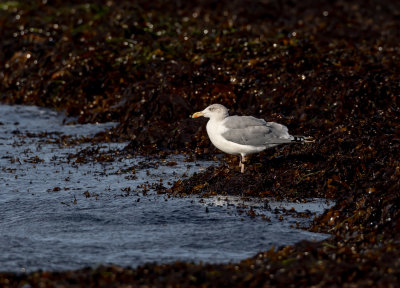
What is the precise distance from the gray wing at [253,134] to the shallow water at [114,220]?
105 centimetres

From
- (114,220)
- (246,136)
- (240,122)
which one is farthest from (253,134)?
(114,220)

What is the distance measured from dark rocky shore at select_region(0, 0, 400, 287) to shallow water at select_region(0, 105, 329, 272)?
52 cm

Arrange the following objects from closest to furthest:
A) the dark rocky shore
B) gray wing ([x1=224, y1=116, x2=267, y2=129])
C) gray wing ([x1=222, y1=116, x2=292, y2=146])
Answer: the dark rocky shore
gray wing ([x1=222, y1=116, x2=292, y2=146])
gray wing ([x1=224, y1=116, x2=267, y2=129])

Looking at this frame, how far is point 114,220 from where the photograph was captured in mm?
7277

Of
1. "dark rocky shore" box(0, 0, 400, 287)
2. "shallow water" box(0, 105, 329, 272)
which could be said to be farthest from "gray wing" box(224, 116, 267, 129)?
"shallow water" box(0, 105, 329, 272)

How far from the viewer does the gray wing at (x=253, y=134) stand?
28.9 ft

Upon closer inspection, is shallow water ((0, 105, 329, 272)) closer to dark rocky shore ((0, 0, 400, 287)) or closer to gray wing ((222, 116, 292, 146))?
dark rocky shore ((0, 0, 400, 287))

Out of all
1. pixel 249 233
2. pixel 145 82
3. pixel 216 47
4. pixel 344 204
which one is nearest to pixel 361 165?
pixel 344 204

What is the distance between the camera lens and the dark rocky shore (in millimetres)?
5293

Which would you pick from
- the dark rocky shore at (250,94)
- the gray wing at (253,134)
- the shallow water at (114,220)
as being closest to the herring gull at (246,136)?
the gray wing at (253,134)

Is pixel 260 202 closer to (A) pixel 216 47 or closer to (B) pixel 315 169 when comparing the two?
(B) pixel 315 169

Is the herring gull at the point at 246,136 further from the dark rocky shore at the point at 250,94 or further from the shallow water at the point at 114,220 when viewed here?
the shallow water at the point at 114,220

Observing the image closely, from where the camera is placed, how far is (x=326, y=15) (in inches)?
747

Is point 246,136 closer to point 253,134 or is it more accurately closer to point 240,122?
point 253,134
